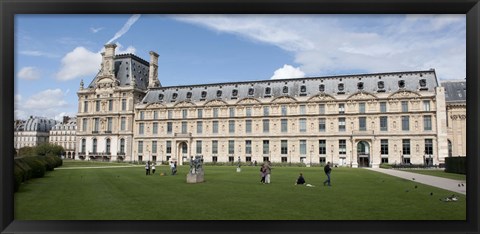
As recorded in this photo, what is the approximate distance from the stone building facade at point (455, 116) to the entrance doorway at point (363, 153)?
563 inches

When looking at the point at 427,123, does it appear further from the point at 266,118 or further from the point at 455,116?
the point at 266,118

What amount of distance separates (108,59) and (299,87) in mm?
42982

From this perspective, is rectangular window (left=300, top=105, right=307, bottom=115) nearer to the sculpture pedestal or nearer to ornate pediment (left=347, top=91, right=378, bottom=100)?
ornate pediment (left=347, top=91, right=378, bottom=100)

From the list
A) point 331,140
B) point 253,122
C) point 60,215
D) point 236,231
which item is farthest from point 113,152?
point 236,231

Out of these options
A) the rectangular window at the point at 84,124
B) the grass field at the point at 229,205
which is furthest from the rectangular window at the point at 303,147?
the grass field at the point at 229,205

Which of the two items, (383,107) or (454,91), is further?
(454,91)

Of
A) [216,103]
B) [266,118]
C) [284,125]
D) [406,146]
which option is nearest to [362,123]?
[406,146]

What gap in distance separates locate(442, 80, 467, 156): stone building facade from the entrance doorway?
1430cm

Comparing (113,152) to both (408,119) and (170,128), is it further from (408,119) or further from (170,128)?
(408,119)

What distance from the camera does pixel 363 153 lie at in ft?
231

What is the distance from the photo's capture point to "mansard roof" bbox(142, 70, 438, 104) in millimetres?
70812

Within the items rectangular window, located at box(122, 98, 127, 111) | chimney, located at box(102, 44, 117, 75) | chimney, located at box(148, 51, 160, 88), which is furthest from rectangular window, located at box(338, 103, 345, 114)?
chimney, located at box(102, 44, 117, 75)

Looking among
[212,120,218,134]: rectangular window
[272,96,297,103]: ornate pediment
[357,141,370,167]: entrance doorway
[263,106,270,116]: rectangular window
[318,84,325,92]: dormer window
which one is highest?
Result: [318,84,325,92]: dormer window

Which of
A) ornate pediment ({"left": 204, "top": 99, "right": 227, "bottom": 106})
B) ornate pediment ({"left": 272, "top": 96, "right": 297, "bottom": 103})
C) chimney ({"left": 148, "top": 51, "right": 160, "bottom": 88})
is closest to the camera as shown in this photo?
ornate pediment ({"left": 272, "top": 96, "right": 297, "bottom": 103})
